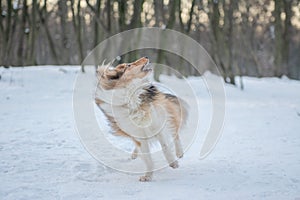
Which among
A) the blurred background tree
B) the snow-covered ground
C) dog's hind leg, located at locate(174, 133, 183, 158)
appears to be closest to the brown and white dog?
dog's hind leg, located at locate(174, 133, 183, 158)

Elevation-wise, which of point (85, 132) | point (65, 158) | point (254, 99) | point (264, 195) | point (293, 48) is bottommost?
point (293, 48)

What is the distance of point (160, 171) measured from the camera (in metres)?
4.66

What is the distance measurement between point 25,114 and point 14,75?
602cm

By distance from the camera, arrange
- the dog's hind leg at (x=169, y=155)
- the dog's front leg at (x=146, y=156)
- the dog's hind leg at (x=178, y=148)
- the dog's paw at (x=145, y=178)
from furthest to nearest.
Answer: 1. the dog's hind leg at (x=178, y=148)
2. the dog's hind leg at (x=169, y=155)
3. the dog's front leg at (x=146, y=156)
4. the dog's paw at (x=145, y=178)

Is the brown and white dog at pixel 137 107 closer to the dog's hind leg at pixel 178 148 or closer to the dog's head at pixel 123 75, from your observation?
the dog's head at pixel 123 75

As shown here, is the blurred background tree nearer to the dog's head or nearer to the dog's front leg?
the dog's head

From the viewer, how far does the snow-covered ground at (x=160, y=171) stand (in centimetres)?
376

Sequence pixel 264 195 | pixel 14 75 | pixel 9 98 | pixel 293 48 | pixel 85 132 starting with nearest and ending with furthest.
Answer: pixel 264 195, pixel 85 132, pixel 9 98, pixel 14 75, pixel 293 48

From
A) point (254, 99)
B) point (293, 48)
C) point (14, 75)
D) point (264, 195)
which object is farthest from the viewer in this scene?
point (293, 48)

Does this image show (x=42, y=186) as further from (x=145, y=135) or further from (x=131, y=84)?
(x=131, y=84)

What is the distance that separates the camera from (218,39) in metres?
15.0

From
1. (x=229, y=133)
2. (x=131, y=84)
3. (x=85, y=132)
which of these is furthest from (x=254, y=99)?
(x=131, y=84)

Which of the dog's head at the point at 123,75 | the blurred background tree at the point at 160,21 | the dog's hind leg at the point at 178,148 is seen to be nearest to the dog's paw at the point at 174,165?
the dog's hind leg at the point at 178,148

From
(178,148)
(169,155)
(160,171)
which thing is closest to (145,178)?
(160,171)
